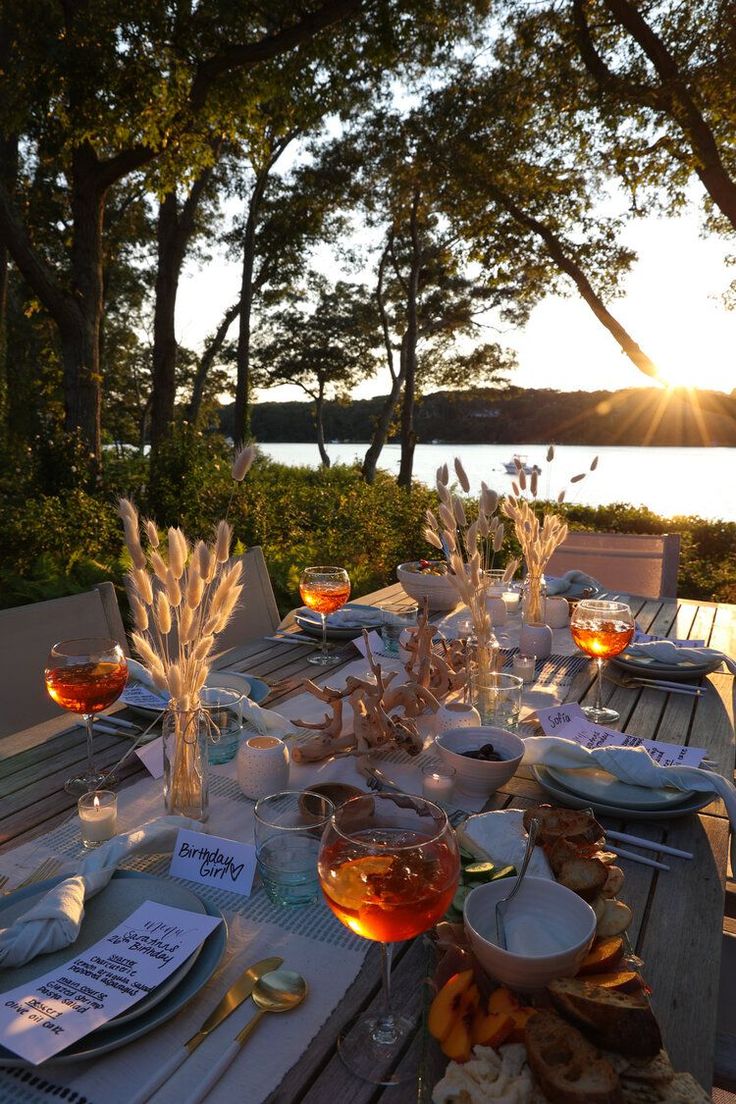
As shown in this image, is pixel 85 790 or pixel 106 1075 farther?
pixel 85 790

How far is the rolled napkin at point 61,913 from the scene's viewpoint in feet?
A: 2.71

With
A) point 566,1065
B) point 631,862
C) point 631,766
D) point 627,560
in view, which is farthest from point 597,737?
point 627,560

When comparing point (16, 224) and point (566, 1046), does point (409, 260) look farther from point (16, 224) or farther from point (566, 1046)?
point (566, 1046)

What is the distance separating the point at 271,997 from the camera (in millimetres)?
797

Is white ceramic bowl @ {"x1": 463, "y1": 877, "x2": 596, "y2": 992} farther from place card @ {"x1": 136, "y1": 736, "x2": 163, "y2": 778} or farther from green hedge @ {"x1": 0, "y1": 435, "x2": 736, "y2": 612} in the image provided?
green hedge @ {"x1": 0, "y1": 435, "x2": 736, "y2": 612}

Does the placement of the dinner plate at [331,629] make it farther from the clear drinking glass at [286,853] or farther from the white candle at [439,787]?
the clear drinking glass at [286,853]

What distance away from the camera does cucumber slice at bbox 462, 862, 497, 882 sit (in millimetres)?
933

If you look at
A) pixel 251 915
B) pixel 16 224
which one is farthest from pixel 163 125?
pixel 251 915

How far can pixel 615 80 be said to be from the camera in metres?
6.26

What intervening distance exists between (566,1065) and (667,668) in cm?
163

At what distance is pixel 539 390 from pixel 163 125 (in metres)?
13.2

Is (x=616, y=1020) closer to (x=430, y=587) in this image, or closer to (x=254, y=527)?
(x=430, y=587)

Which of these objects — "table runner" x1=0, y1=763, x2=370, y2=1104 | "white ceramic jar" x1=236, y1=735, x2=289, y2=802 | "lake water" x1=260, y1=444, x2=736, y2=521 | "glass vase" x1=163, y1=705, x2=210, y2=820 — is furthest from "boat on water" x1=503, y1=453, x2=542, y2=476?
"table runner" x1=0, y1=763, x2=370, y2=1104

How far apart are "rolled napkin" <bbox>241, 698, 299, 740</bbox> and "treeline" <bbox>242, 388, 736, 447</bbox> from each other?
304 cm
